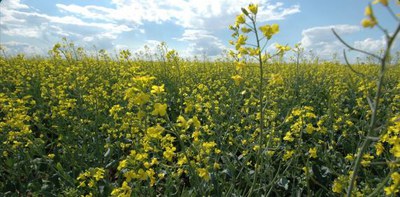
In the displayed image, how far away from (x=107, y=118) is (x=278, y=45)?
2.90 m

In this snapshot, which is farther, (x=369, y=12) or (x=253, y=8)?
(x=253, y=8)

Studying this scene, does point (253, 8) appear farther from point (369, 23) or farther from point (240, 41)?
point (369, 23)

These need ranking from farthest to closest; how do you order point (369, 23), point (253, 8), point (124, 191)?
point (124, 191) → point (253, 8) → point (369, 23)

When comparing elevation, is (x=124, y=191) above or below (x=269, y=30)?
below

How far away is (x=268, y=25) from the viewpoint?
1762mm

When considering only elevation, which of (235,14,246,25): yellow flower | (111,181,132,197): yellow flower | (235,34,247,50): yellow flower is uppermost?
(235,14,246,25): yellow flower

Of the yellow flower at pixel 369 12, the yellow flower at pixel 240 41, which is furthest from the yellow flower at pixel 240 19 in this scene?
the yellow flower at pixel 369 12

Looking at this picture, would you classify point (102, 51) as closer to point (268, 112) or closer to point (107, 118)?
point (107, 118)

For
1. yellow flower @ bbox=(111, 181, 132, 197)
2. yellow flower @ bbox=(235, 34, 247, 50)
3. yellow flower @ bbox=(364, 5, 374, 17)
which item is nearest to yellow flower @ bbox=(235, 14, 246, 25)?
yellow flower @ bbox=(235, 34, 247, 50)

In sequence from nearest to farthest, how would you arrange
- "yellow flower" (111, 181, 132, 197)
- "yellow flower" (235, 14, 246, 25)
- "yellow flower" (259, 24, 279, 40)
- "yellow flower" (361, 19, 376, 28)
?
1. "yellow flower" (361, 19, 376, 28)
2. "yellow flower" (259, 24, 279, 40)
3. "yellow flower" (235, 14, 246, 25)
4. "yellow flower" (111, 181, 132, 197)

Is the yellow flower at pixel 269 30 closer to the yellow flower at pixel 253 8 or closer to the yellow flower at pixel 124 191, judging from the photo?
the yellow flower at pixel 253 8

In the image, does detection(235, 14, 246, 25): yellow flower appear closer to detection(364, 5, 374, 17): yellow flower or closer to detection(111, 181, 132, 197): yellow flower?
detection(364, 5, 374, 17): yellow flower

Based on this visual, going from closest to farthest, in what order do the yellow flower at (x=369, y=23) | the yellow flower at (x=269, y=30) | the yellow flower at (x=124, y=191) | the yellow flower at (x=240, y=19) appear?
the yellow flower at (x=369, y=23) → the yellow flower at (x=269, y=30) → the yellow flower at (x=240, y=19) → the yellow flower at (x=124, y=191)

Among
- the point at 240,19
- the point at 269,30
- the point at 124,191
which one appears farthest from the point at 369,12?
the point at 124,191
